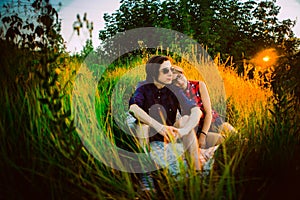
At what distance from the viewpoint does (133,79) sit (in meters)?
4.62

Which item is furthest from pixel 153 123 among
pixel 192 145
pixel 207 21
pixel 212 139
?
pixel 207 21

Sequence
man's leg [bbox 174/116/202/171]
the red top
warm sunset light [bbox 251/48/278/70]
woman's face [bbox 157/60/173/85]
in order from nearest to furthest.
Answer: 1. man's leg [bbox 174/116/202/171]
2. woman's face [bbox 157/60/173/85]
3. warm sunset light [bbox 251/48/278/70]
4. the red top

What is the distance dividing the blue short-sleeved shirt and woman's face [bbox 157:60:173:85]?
0.38 ft

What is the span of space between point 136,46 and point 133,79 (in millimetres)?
1321

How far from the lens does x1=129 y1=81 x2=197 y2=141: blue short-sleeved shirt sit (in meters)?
2.98

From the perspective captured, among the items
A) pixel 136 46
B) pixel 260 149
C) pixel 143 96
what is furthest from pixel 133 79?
pixel 260 149

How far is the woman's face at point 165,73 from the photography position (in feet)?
9.63

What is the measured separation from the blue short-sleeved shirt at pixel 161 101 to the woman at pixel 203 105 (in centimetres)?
16

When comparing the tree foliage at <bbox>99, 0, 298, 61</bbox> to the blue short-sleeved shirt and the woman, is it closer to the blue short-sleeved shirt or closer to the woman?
the woman

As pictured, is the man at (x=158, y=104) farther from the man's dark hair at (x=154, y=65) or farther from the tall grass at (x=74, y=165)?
the tall grass at (x=74, y=165)

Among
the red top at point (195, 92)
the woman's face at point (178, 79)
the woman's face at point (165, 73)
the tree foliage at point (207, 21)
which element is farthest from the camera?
the tree foliage at point (207, 21)

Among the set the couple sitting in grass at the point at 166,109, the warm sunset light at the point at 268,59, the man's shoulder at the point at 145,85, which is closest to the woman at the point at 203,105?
the couple sitting in grass at the point at 166,109

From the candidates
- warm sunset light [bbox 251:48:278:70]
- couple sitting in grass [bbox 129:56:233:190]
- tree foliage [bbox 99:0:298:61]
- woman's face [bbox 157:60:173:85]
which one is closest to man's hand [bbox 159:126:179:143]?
couple sitting in grass [bbox 129:56:233:190]

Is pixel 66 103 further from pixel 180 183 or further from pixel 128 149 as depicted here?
pixel 180 183
